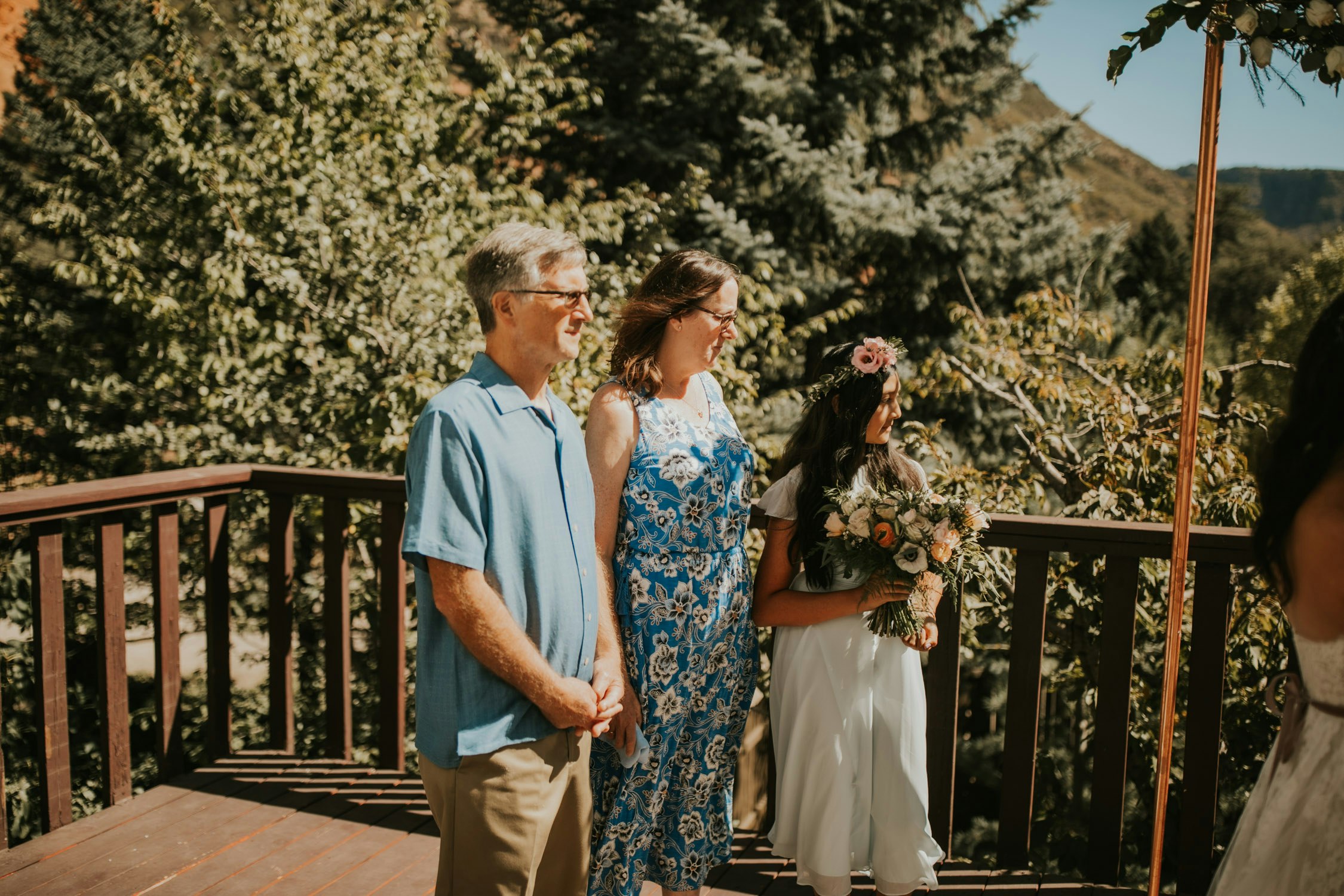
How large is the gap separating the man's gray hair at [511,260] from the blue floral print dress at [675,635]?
438 millimetres

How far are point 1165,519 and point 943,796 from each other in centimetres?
212

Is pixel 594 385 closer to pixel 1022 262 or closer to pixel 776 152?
pixel 776 152

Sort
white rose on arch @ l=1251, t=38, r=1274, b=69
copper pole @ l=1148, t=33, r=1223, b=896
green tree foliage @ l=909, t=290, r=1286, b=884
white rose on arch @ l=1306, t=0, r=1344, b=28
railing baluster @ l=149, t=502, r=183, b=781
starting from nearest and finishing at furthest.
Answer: white rose on arch @ l=1306, t=0, r=1344, b=28 → white rose on arch @ l=1251, t=38, r=1274, b=69 → copper pole @ l=1148, t=33, r=1223, b=896 → railing baluster @ l=149, t=502, r=183, b=781 → green tree foliage @ l=909, t=290, r=1286, b=884

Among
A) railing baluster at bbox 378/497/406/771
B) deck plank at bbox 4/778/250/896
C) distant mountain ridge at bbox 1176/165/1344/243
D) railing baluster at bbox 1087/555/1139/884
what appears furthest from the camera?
distant mountain ridge at bbox 1176/165/1344/243

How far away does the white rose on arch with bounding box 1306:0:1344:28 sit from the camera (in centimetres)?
161

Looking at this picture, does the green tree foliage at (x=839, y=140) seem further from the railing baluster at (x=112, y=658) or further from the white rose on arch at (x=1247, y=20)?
the white rose on arch at (x=1247, y=20)

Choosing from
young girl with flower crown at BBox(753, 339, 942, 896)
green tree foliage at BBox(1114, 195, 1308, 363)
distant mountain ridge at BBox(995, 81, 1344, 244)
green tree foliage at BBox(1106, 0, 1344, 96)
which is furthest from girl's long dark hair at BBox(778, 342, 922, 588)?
distant mountain ridge at BBox(995, 81, 1344, 244)

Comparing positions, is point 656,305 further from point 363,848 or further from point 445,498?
point 363,848

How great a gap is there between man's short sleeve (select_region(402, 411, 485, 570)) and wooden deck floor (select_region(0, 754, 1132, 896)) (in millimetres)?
1330

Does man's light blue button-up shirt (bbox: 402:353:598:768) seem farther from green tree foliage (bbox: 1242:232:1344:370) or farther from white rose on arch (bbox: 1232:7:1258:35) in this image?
green tree foliage (bbox: 1242:232:1344:370)

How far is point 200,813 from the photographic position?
9.38 feet

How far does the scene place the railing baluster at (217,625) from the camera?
3262 millimetres

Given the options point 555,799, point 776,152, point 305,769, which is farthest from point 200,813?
point 776,152

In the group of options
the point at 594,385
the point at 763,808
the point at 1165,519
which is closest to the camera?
the point at 763,808
